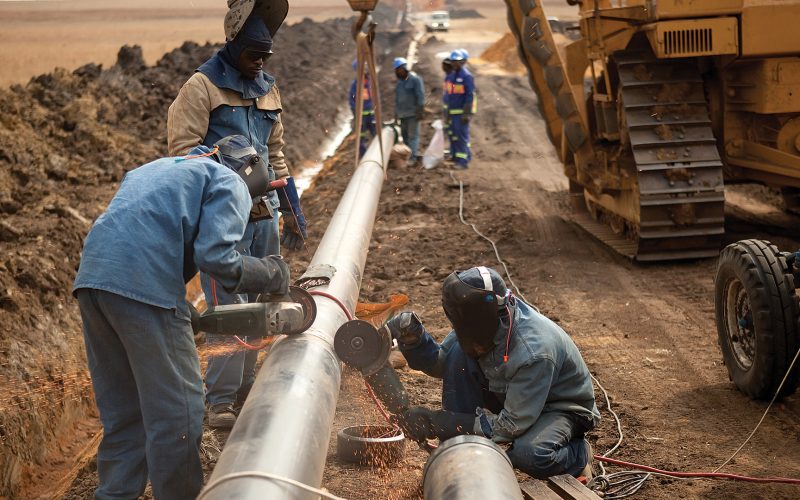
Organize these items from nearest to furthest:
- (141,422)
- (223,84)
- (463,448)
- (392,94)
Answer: (463,448)
(141,422)
(223,84)
(392,94)

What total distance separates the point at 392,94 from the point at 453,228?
1390cm

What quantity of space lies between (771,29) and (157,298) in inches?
254

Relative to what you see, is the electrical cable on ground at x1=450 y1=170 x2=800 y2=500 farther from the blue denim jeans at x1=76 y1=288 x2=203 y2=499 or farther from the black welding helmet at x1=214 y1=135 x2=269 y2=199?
the black welding helmet at x1=214 y1=135 x2=269 y2=199

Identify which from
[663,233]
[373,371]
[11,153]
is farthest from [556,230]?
[373,371]

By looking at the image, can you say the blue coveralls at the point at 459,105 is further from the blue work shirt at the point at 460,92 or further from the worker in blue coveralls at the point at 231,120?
the worker in blue coveralls at the point at 231,120

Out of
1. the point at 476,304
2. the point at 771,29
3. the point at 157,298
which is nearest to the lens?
the point at 157,298

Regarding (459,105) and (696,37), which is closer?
(696,37)

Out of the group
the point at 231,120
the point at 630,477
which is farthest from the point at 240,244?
the point at 630,477

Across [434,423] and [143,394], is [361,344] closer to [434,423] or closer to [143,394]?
[434,423]

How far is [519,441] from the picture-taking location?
463 cm

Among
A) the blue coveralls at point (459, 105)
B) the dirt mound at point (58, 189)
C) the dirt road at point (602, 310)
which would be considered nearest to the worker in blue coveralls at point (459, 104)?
the blue coveralls at point (459, 105)

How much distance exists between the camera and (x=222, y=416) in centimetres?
564

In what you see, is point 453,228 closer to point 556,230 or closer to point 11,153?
point 556,230

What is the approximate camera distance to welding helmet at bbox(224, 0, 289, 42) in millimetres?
5523
